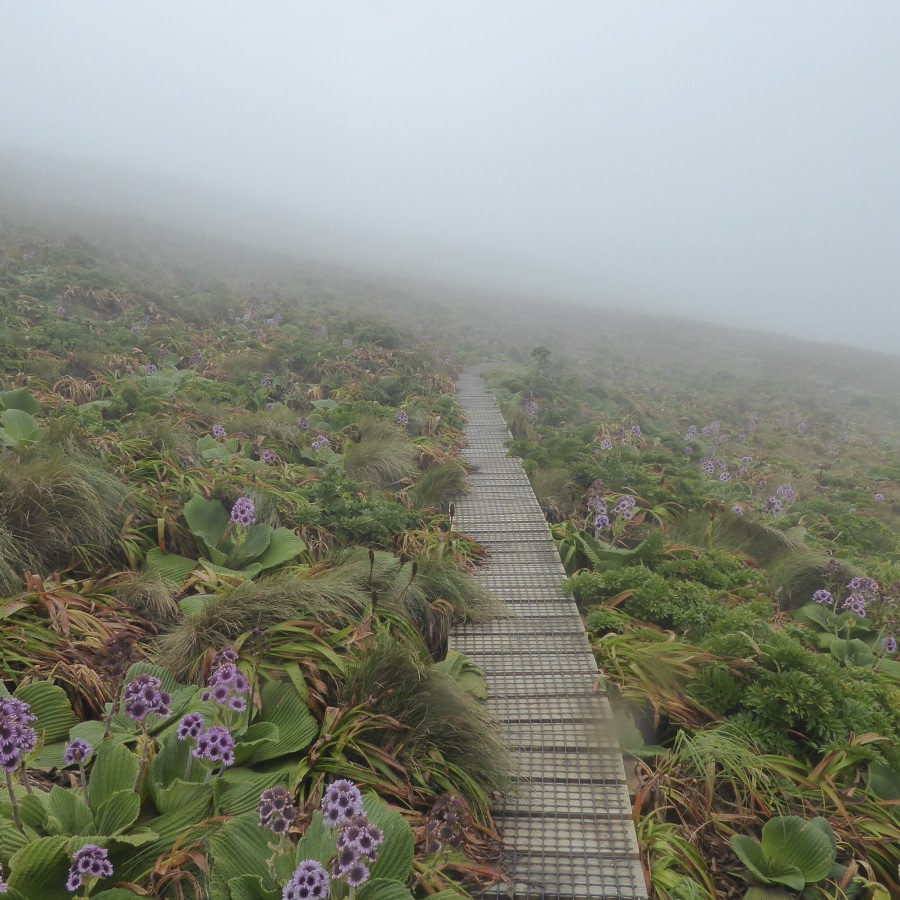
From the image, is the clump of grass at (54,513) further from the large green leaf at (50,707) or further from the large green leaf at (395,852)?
the large green leaf at (395,852)

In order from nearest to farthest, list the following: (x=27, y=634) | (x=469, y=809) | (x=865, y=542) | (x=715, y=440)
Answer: (x=469, y=809)
(x=27, y=634)
(x=865, y=542)
(x=715, y=440)

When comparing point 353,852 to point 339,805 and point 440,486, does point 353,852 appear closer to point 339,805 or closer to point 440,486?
point 339,805

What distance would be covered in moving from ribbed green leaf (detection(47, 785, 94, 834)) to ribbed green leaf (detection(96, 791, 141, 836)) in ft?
0.14

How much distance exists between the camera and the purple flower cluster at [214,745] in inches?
95.1

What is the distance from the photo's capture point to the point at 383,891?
89.8 inches

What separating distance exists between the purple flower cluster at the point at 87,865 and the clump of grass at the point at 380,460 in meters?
5.06

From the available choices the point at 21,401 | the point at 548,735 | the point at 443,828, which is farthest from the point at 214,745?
the point at 21,401

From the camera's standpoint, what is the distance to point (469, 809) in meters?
3.15

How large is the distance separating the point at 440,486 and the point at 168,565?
349cm

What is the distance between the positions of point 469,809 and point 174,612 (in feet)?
7.58

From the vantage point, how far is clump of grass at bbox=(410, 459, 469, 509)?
7.25 m

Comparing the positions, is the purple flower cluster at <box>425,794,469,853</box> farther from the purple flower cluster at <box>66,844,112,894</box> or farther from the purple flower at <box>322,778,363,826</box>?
the purple flower cluster at <box>66,844,112,894</box>

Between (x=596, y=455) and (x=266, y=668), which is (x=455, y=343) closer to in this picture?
(x=596, y=455)

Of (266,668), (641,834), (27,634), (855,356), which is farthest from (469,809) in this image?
(855,356)
